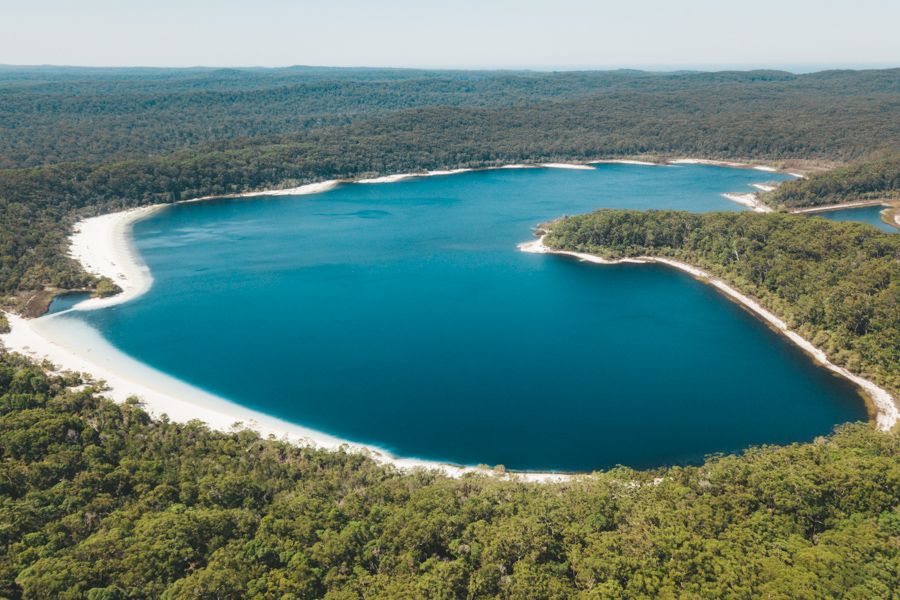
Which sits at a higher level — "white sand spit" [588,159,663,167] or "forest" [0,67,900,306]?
"forest" [0,67,900,306]

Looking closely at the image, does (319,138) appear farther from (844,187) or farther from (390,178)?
(844,187)

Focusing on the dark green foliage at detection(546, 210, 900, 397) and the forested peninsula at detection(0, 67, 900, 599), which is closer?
the forested peninsula at detection(0, 67, 900, 599)

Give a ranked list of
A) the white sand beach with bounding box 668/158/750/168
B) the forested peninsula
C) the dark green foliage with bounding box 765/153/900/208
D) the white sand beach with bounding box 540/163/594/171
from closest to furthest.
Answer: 1. the forested peninsula
2. the dark green foliage with bounding box 765/153/900/208
3. the white sand beach with bounding box 668/158/750/168
4. the white sand beach with bounding box 540/163/594/171

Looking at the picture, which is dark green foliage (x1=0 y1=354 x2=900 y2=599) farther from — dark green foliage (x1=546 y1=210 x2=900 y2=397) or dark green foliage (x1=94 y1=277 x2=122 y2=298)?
dark green foliage (x1=94 y1=277 x2=122 y2=298)

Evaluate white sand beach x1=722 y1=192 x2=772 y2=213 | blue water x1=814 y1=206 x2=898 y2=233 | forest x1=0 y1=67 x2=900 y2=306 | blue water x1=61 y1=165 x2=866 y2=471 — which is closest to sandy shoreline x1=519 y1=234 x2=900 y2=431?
blue water x1=61 y1=165 x2=866 y2=471

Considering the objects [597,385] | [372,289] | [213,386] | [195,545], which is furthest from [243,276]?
[195,545]

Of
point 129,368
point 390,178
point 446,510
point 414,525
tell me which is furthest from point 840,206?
point 129,368
